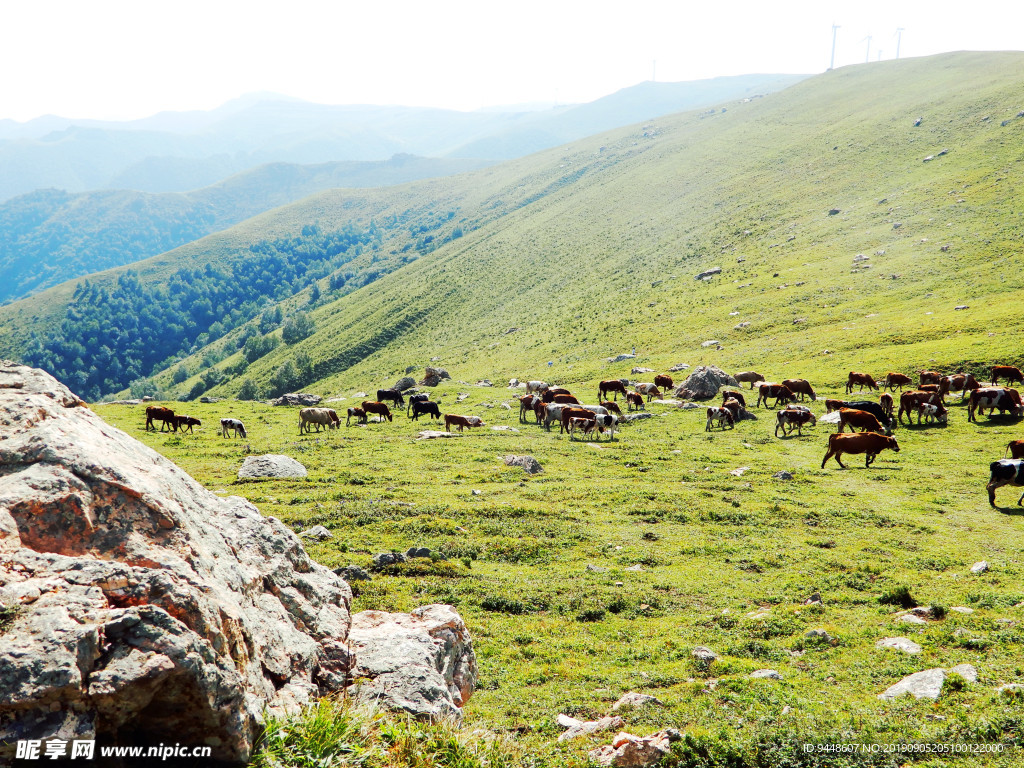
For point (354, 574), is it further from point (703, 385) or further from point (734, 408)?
point (703, 385)

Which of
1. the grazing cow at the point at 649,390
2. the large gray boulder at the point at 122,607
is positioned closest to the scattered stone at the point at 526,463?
the large gray boulder at the point at 122,607

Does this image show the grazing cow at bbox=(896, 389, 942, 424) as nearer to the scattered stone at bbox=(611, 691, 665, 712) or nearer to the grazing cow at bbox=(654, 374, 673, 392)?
the grazing cow at bbox=(654, 374, 673, 392)

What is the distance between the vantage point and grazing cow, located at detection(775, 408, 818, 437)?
3234 cm

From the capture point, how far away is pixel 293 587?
9.76 meters

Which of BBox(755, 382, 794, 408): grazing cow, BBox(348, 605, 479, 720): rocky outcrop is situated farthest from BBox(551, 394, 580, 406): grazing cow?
BBox(348, 605, 479, 720): rocky outcrop

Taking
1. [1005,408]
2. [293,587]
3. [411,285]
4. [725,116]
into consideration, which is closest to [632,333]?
[1005,408]

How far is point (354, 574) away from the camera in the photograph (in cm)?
1519

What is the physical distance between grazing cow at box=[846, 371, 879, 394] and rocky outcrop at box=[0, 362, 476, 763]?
38170mm

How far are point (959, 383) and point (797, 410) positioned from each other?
12187 millimetres

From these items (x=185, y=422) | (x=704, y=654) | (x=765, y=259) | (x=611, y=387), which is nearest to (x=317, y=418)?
(x=185, y=422)

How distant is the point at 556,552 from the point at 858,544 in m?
9.25

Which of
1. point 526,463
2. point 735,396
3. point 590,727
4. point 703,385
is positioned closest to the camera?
point 590,727

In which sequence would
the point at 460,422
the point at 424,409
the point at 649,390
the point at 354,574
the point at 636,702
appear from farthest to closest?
the point at 649,390
the point at 424,409
the point at 460,422
the point at 354,574
the point at 636,702

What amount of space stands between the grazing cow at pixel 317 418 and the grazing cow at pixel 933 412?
3620cm
